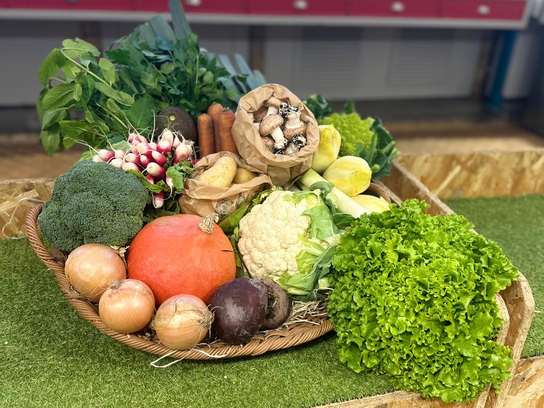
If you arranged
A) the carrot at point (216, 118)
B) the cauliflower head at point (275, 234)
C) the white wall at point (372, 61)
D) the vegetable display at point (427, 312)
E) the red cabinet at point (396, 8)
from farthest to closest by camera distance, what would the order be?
the white wall at point (372, 61), the red cabinet at point (396, 8), the carrot at point (216, 118), the cauliflower head at point (275, 234), the vegetable display at point (427, 312)

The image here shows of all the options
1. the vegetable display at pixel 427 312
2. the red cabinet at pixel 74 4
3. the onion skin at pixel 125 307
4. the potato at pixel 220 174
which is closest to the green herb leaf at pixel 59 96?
the potato at pixel 220 174

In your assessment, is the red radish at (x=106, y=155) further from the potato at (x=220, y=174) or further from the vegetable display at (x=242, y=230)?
the potato at (x=220, y=174)

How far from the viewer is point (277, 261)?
4.24 feet

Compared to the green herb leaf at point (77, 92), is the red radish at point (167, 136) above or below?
below

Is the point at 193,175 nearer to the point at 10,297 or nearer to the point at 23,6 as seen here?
the point at 10,297

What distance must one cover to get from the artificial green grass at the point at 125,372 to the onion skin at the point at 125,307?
121mm

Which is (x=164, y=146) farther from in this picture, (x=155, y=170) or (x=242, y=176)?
(x=242, y=176)

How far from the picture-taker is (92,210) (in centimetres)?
125

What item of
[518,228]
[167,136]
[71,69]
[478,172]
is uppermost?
[71,69]

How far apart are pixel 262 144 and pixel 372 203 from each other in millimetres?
393

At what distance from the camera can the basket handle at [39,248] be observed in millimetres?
1225

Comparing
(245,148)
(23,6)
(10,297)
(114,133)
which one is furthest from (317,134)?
(23,6)

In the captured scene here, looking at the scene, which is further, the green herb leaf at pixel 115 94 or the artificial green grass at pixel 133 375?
the green herb leaf at pixel 115 94

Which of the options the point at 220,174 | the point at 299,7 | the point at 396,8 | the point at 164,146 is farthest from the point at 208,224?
the point at 396,8
